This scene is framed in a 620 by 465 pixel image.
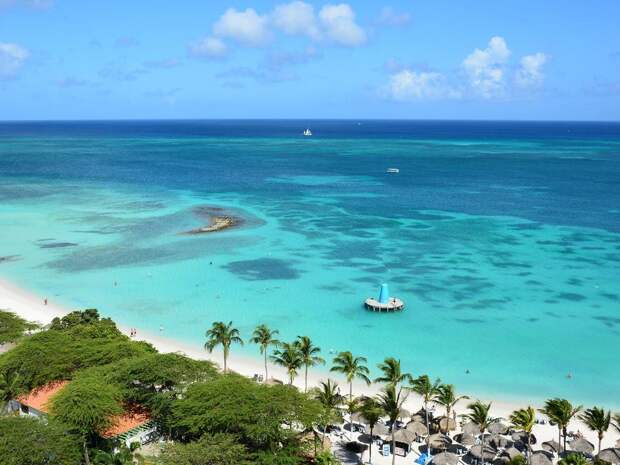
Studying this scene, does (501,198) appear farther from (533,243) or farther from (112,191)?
(112,191)

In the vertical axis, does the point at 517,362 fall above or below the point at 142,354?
below

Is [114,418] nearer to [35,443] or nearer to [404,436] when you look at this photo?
[35,443]

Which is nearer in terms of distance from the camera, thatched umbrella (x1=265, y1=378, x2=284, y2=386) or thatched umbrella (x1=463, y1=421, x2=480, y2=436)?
thatched umbrella (x1=463, y1=421, x2=480, y2=436)

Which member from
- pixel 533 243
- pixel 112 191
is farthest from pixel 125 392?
pixel 112 191

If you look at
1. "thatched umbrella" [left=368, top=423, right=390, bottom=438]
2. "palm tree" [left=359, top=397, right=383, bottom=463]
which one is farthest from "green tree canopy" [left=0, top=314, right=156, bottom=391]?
"thatched umbrella" [left=368, top=423, right=390, bottom=438]

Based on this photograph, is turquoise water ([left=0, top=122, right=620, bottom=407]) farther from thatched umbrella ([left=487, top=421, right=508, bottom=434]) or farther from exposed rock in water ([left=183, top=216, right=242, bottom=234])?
thatched umbrella ([left=487, top=421, right=508, bottom=434])

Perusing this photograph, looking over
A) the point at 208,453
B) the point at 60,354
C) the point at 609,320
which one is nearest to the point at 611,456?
the point at 208,453
